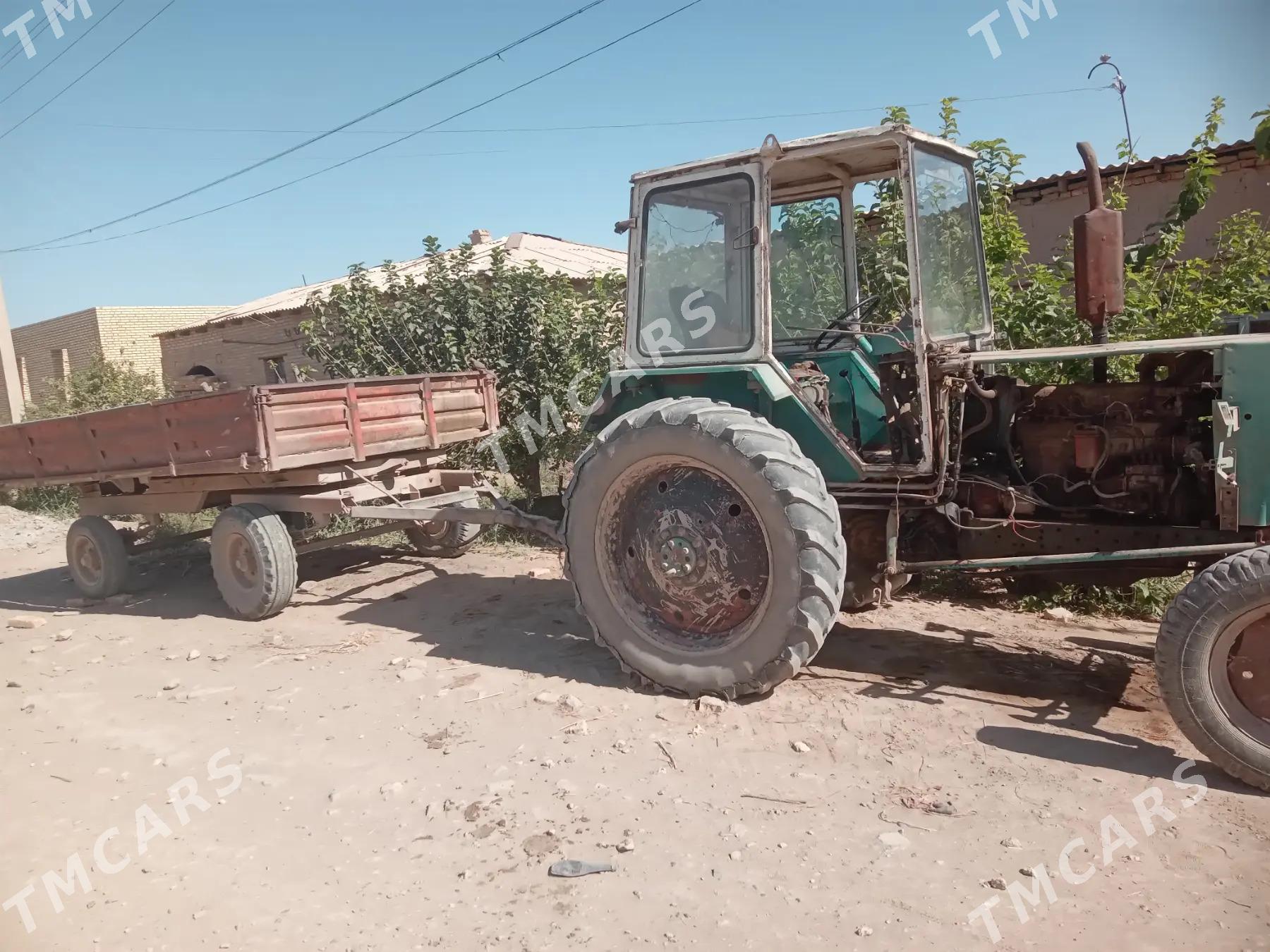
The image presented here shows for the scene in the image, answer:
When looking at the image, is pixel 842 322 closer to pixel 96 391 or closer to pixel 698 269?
pixel 698 269

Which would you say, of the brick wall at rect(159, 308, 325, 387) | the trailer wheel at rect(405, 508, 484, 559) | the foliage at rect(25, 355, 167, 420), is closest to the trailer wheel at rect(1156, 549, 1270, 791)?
the trailer wheel at rect(405, 508, 484, 559)

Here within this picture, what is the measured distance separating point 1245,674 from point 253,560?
5871mm

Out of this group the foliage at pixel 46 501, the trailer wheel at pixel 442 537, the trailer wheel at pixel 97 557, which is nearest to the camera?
the trailer wheel at pixel 97 557

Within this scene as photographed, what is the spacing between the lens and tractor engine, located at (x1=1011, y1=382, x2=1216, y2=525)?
3.90m

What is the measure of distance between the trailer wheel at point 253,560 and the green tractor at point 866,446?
259 cm

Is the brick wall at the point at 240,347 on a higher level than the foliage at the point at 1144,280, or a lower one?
higher

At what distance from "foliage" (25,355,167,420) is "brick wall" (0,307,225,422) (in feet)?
21.7

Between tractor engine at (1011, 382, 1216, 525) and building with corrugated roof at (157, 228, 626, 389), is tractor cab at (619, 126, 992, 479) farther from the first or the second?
building with corrugated roof at (157, 228, 626, 389)

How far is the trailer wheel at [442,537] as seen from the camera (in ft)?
25.3

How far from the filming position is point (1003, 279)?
641cm

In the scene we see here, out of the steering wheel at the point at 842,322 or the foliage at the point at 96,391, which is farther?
the foliage at the point at 96,391

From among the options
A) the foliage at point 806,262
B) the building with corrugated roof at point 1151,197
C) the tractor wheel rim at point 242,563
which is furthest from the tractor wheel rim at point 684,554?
the building with corrugated roof at point 1151,197

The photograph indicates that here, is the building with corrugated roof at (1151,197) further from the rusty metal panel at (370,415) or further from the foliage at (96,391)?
the foliage at (96,391)

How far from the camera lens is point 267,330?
1889 cm
